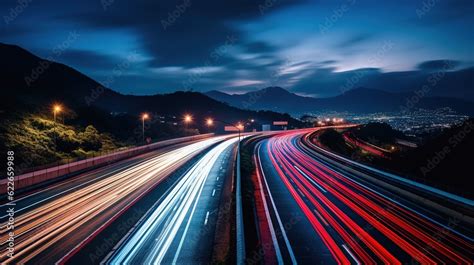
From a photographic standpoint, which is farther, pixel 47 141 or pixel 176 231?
pixel 47 141

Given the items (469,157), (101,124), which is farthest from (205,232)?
(101,124)

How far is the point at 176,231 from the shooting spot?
20.5m

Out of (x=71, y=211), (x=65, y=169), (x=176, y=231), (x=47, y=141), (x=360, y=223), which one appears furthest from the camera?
(x=47, y=141)

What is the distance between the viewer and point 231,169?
4622cm

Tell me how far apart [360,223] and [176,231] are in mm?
12164

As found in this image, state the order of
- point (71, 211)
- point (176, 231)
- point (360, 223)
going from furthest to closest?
1. point (71, 211)
2. point (360, 223)
3. point (176, 231)

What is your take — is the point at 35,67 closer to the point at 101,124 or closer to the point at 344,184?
the point at 101,124

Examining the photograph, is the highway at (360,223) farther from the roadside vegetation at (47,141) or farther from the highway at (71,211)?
the roadside vegetation at (47,141)

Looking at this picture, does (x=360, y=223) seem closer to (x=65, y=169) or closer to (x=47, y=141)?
(x=65, y=169)

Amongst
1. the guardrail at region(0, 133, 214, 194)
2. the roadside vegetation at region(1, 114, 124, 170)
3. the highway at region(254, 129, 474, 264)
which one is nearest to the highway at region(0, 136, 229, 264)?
the guardrail at region(0, 133, 214, 194)

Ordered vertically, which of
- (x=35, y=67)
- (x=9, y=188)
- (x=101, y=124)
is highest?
(x=35, y=67)

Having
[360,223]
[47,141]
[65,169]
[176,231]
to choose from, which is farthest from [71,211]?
[47,141]

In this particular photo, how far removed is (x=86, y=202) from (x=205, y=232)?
38.7 ft

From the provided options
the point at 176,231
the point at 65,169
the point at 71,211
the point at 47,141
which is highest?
the point at 47,141
